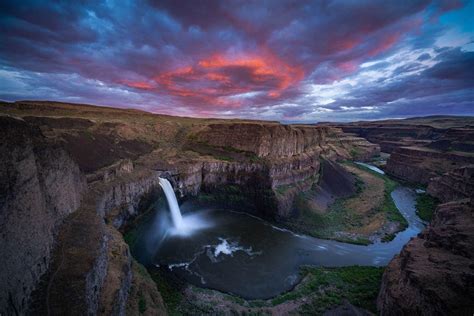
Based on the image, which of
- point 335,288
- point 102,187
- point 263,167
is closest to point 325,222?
point 263,167

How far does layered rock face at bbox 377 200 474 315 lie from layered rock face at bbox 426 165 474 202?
27219 mm

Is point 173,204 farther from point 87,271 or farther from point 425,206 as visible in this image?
point 425,206

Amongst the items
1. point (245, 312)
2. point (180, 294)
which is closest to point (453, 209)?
point (245, 312)

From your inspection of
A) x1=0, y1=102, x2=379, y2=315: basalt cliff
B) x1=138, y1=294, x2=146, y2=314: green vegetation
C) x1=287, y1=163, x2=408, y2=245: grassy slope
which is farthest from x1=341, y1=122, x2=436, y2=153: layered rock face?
x1=138, y1=294, x2=146, y2=314: green vegetation

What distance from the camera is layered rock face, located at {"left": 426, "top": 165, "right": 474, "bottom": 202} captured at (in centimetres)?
4181

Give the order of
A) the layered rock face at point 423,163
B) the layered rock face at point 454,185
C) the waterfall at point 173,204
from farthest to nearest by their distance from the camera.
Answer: the layered rock face at point 423,163 → the layered rock face at point 454,185 → the waterfall at point 173,204

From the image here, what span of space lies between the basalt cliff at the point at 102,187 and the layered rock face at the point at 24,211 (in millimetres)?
52

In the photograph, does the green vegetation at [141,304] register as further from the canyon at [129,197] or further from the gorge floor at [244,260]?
the gorge floor at [244,260]

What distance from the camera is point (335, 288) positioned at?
21.9m

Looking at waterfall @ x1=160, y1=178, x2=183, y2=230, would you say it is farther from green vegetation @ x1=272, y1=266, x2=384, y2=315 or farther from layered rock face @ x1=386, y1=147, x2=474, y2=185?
layered rock face @ x1=386, y1=147, x2=474, y2=185

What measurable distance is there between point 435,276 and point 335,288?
9.28 m

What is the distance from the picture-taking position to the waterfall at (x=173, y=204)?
110 feet

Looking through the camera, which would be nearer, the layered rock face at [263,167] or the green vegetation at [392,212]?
the green vegetation at [392,212]

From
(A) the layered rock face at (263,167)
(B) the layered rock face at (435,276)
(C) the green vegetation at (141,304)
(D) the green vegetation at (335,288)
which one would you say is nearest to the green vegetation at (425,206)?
(A) the layered rock face at (263,167)
